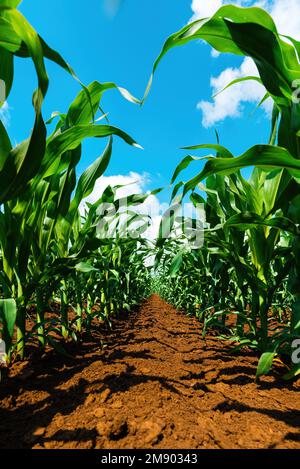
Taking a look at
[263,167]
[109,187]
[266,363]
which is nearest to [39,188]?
[109,187]

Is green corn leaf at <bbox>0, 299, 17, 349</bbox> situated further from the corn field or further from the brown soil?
the brown soil

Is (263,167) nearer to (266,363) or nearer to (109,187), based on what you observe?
(266,363)

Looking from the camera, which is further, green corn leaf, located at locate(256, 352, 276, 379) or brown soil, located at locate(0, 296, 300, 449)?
green corn leaf, located at locate(256, 352, 276, 379)

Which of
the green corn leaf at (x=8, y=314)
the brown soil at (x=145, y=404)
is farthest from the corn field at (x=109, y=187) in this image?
the brown soil at (x=145, y=404)

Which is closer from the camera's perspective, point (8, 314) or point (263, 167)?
point (8, 314)

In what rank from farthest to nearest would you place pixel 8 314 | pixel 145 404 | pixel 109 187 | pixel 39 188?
pixel 109 187 < pixel 39 188 < pixel 145 404 < pixel 8 314

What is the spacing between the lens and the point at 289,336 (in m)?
1.02

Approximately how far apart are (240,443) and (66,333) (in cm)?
127

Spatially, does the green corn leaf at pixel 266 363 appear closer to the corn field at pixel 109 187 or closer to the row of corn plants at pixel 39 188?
the corn field at pixel 109 187

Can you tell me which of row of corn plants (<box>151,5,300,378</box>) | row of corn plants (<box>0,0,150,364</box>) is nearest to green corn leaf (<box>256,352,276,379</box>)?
row of corn plants (<box>151,5,300,378</box>)

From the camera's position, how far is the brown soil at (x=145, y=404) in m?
0.71

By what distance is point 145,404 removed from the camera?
34.8 inches

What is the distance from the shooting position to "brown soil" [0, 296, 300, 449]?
0.71 metres

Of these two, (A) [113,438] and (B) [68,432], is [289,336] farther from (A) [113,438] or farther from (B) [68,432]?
(B) [68,432]
